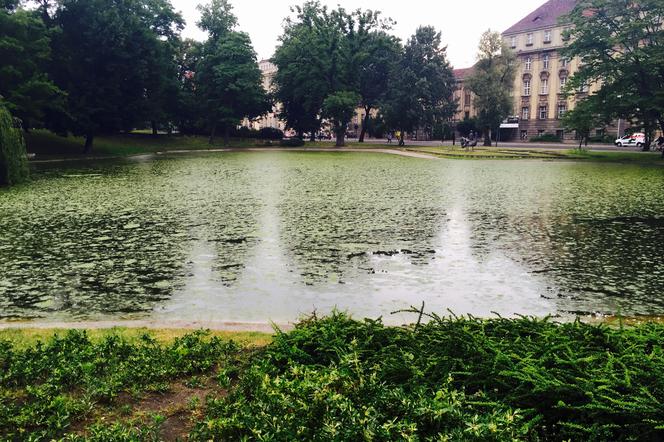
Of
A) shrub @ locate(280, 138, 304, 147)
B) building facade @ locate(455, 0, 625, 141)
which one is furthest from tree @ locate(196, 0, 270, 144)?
building facade @ locate(455, 0, 625, 141)

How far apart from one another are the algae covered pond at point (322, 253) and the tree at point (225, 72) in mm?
47002

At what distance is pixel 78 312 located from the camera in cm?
677

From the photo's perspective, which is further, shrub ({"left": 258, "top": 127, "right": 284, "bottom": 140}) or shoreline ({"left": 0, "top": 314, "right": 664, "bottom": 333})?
shrub ({"left": 258, "top": 127, "right": 284, "bottom": 140})

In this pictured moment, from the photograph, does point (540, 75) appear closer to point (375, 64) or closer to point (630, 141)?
point (630, 141)

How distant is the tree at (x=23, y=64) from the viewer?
3288 centimetres

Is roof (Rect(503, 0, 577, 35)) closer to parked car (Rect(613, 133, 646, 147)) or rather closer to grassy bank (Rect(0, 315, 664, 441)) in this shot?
parked car (Rect(613, 133, 646, 147))

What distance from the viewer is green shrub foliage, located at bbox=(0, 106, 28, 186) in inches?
822

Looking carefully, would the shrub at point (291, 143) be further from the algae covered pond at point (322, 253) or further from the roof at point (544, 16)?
the algae covered pond at point (322, 253)

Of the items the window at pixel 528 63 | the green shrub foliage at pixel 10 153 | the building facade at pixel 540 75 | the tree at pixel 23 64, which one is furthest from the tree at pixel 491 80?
the green shrub foliage at pixel 10 153

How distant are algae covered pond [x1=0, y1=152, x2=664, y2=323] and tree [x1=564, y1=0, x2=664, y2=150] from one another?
23832 mm

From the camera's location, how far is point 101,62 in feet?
146

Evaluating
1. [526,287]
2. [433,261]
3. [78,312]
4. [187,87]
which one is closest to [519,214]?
[433,261]

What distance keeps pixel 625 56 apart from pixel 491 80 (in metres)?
23.1

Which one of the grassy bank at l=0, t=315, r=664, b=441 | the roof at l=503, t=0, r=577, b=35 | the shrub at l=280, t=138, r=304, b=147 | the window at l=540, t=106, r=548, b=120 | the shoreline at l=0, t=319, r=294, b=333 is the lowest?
the shoreline at l=0, t=319, r=294, b=333
